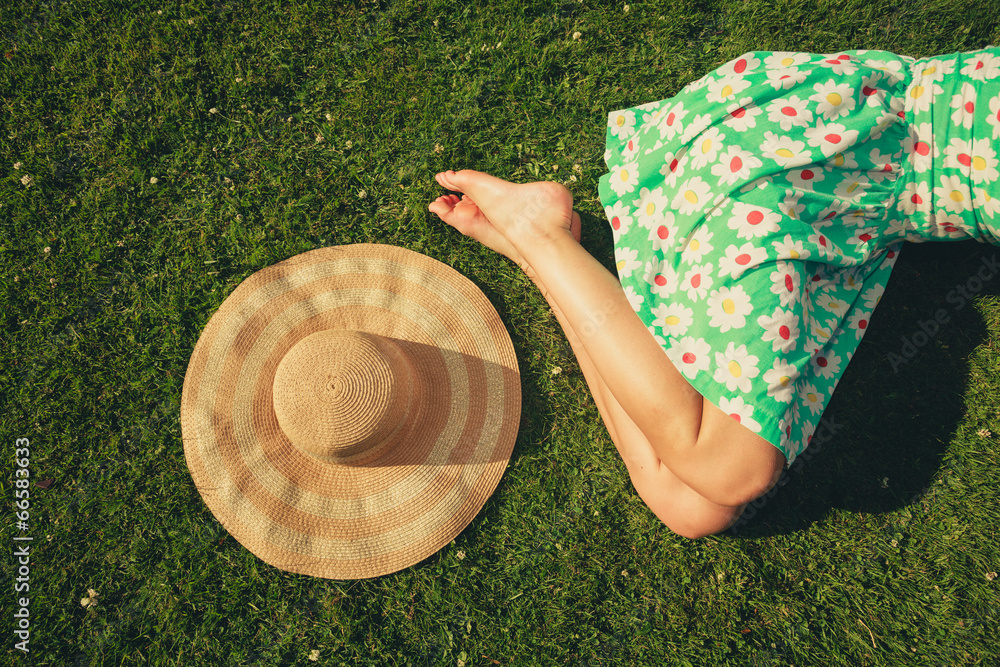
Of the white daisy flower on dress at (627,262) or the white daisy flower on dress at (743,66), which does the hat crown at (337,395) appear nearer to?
the white daisy flower on dress at (627,262)

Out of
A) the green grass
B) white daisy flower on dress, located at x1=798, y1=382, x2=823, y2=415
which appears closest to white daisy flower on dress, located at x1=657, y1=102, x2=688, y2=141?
the green grass

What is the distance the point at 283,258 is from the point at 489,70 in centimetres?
199

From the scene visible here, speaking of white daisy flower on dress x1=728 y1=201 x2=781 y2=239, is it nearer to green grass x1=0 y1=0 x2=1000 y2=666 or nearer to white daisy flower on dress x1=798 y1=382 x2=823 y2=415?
white daisy flower on dress x1=798 y1=382 x2=823 y2=415

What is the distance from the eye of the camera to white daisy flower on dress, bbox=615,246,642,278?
2.47 meters

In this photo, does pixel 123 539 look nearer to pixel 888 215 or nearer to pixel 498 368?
pixel 498 368

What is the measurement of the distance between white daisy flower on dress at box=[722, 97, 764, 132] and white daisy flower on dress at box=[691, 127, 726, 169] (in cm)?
6

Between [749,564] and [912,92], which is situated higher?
[912,92]

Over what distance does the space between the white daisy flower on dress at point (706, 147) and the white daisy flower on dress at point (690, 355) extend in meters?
0.78

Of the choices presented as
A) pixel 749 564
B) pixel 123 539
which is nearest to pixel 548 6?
pixel 749 564

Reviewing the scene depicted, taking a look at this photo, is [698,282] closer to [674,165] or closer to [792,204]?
[792,204]

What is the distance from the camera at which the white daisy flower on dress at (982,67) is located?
2.16 m


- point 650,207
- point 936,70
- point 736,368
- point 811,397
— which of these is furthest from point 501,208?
point 936,70

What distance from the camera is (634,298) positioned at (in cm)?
241

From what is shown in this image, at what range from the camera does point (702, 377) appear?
2.24 meters
